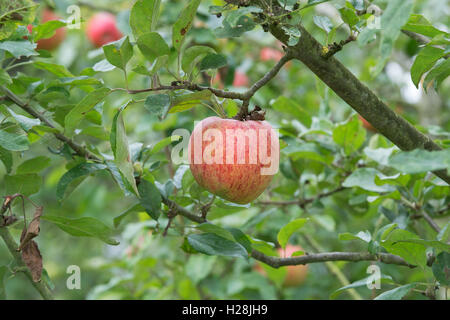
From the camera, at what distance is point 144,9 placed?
0.69m

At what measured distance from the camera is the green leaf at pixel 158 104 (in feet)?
2.14

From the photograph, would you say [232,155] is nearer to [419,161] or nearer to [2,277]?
[419,161]

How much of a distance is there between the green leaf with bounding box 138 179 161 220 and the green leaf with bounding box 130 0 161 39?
25cm

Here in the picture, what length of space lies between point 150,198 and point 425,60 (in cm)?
45

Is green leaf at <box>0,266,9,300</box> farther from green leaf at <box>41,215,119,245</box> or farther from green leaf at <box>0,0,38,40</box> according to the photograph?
green leaf at <box>0,0,38,40</box>

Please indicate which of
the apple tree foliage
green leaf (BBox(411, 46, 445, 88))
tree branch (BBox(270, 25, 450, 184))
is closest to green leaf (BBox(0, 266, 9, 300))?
the apple tree foliage

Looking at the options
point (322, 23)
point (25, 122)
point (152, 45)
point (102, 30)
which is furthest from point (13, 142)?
point (102, 30)

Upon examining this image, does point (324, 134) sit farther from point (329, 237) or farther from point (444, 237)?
point (329, 237)

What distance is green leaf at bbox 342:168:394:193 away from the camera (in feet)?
3.23

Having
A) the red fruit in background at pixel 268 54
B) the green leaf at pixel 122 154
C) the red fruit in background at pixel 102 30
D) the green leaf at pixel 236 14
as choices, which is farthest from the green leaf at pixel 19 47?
the red fruit in background at pixel 268 54

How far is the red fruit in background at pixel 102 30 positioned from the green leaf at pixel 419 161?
1.73 meters

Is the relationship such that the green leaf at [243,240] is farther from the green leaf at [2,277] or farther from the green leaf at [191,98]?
the green leaf at [2,277]

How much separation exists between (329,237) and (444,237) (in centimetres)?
114

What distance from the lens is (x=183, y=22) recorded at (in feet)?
2.27
